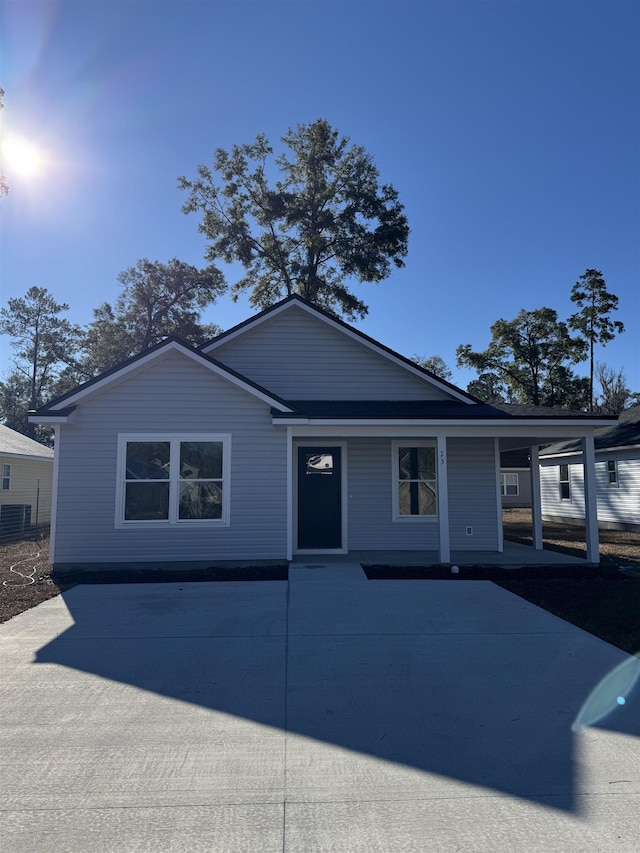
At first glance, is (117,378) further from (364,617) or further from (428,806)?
(428,806)

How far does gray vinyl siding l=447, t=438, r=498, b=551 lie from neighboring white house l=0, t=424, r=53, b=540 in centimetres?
1347

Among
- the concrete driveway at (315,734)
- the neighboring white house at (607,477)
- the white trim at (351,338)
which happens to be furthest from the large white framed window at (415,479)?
the neighboring white house at (607,477)

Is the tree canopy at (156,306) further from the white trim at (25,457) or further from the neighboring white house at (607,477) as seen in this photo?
the neighboring white house at (607,477)

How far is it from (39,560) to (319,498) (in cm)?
595

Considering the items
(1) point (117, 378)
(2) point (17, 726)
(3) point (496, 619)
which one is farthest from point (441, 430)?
(2) point (17, 726)

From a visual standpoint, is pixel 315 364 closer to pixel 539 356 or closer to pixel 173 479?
pixel 173 479

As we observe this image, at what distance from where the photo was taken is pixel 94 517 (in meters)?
10.2

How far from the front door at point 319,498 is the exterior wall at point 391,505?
0.96 feet

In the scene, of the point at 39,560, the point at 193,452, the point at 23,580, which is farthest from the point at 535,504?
the point at 39,560

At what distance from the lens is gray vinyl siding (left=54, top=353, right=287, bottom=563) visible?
10188 millimetres

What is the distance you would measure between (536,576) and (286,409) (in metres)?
5.25

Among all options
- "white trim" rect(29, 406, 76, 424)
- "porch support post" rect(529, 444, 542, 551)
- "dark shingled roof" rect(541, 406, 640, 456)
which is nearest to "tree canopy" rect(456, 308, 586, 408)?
"dark shingled roof" rect(541, 406, 640, 456)

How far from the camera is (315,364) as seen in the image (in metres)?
12.9

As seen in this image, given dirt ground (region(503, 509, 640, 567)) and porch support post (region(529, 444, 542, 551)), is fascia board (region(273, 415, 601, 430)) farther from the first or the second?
dirt ground (region(503, 509, 640, 567))
